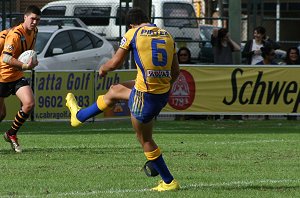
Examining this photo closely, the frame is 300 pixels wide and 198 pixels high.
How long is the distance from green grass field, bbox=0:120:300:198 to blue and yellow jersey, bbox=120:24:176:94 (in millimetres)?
1083

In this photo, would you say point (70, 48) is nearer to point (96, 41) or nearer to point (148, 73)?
point (96, 41)

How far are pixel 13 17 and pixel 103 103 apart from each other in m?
15.2

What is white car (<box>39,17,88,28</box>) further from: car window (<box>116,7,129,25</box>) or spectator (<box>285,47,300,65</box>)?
spectator (<box>285,47,300,65</box>)

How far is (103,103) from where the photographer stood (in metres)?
11.1

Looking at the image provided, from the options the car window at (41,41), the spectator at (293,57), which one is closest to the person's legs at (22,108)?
the car window at (41,41)

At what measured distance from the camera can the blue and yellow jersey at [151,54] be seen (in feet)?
34.1

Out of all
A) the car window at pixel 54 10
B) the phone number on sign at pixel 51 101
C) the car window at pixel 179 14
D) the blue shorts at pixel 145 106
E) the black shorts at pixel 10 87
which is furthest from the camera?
the car window at pixel 54 10

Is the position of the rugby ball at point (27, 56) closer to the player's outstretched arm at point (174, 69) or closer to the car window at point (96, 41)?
the player's outstretched arm at point (174, 69)

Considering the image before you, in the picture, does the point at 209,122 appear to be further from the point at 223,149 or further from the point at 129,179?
the point at 129,179

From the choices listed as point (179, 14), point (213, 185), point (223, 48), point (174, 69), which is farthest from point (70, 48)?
point (174, 69)

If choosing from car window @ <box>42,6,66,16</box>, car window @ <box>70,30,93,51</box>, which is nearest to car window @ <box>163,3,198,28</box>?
car window @ <box>70,30,93,51</box>

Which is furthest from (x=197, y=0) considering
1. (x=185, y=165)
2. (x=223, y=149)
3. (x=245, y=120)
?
(x=185, y=165)

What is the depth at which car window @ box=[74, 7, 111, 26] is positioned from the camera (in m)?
28.0

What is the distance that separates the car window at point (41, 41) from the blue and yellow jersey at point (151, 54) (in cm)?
1329
